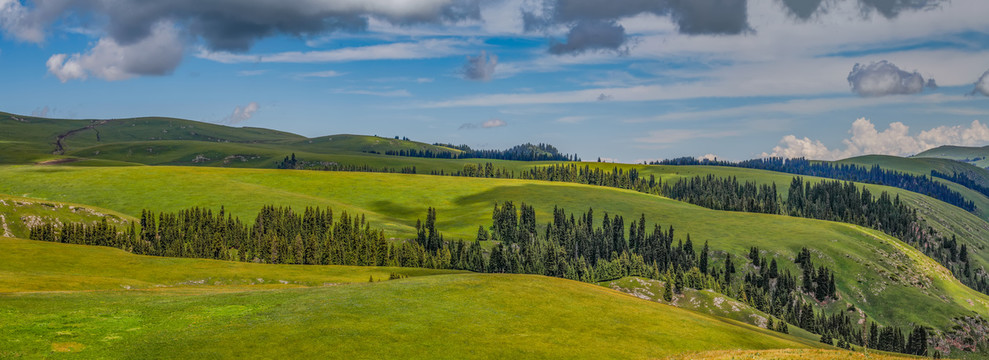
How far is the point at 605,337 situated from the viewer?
5322 cm

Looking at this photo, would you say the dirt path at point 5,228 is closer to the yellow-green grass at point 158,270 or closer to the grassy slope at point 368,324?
the yellow-green grass at point 158,270

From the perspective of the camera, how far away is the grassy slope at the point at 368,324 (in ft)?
139

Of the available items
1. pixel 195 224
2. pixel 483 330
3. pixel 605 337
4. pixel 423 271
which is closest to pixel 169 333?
pixel 483 330

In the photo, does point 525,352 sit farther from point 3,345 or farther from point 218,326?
point 3,345

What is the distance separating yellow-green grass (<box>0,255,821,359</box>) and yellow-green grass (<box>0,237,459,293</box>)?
3212cm

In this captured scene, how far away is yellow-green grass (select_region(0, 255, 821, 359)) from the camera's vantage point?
138 ft

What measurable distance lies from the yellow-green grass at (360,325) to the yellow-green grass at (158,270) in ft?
105

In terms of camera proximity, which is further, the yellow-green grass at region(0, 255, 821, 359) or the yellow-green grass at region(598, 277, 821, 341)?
the yellow-green grass at region(598, 277, 821, 341)

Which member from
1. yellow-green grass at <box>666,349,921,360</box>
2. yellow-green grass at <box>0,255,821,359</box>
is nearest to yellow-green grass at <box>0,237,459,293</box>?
yellow-green grass at <box>0,255,821,359</box>

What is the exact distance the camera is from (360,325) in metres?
49.6

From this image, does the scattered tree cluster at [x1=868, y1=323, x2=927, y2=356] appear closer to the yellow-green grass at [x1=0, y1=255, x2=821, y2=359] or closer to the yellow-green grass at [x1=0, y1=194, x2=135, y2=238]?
the yellow-green grass at [x1=0, y1=255, x2=821, y2=359]

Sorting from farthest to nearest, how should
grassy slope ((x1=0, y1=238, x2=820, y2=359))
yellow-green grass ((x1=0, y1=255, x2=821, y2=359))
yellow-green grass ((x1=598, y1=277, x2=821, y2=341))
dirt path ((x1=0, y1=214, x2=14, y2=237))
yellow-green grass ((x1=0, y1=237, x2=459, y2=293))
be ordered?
yellow-green grass ((x1=598, y1=277, x2=821, y2=341)) → dirt path ((x1=0, y1=214, x2=14, y2=237)) → yellow-green grass ((x1=0, y1=237, x2=459, y2=293)) → grassy slope ((x1=0, y1=238, x2=820, y2=359)) → yellow-green grass ((x1=0, y1=255, x2=821, y2=359))

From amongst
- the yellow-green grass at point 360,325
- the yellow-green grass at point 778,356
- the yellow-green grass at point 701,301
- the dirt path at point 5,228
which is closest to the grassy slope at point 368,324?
the yellow-green grass at point 360,325

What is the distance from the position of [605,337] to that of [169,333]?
121 ft
